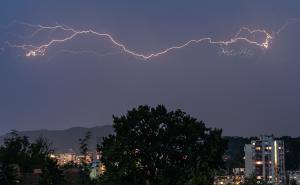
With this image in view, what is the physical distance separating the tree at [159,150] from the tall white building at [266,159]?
252 feet

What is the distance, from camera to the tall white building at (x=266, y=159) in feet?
349

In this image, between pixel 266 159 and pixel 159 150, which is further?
pixel 266 159

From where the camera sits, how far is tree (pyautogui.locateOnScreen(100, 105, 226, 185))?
95.6 ft

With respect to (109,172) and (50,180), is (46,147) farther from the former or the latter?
(109,172)

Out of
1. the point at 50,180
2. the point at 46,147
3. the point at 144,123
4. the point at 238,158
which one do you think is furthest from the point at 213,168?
the point at 238,158

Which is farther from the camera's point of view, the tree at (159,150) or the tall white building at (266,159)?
the tall white building at (266,159)

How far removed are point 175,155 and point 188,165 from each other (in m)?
0.73

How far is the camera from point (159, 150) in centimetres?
Result: 2948

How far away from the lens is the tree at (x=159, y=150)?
95.6ft

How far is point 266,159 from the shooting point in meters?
109

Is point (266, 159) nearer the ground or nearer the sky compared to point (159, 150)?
nearer the sky

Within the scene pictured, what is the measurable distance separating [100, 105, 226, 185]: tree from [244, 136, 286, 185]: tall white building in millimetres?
76902

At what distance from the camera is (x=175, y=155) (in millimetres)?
29719

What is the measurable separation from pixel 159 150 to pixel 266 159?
82.0m
